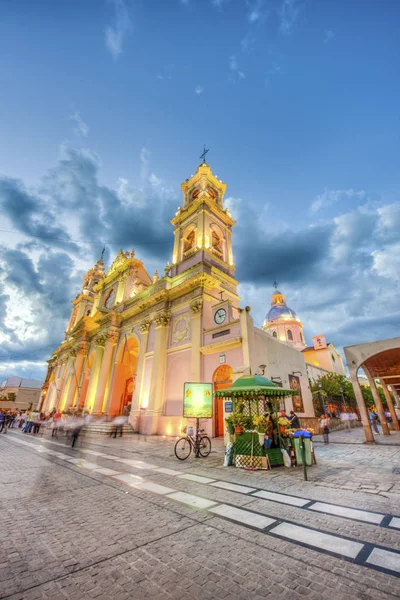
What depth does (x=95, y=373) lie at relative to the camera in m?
25.2

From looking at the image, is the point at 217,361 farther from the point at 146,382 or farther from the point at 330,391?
the point at 330,391

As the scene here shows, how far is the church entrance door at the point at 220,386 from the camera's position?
49.5ft

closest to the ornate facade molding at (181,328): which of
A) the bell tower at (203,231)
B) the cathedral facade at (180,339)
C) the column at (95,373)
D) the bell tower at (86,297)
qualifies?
the cathedral facade at (180,339)

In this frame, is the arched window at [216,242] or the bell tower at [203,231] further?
the arched window at [216,242]

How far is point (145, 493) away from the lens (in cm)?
475

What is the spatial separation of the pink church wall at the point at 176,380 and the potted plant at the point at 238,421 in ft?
28.7

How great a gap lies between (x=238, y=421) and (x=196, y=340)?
895cm

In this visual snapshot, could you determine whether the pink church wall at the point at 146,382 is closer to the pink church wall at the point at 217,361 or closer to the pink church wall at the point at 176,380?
the pink church wall at the point at 176,380

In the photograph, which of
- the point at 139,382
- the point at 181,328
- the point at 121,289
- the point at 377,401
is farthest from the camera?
the point at 121,289

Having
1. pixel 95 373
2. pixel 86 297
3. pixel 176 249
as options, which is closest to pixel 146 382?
pixel 95 373

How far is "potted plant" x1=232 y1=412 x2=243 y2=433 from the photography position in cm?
806

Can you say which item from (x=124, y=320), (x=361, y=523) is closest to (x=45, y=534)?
(x=361, y=523)

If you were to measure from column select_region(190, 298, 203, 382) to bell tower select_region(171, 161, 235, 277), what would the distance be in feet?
14.2

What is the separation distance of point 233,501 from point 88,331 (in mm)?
29551
